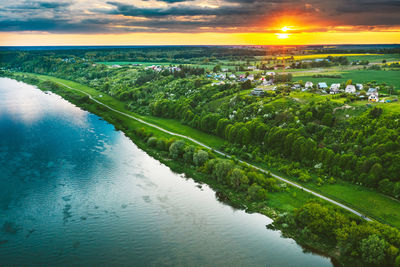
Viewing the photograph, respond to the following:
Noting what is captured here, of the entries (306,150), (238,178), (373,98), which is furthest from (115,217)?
(373,98)

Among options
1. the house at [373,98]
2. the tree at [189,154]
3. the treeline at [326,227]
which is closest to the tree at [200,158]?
the tree at [189,154]

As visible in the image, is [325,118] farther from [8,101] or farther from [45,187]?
[8,101]

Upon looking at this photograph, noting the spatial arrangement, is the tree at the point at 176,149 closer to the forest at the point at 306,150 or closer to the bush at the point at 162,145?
the forest at the point at 306,150

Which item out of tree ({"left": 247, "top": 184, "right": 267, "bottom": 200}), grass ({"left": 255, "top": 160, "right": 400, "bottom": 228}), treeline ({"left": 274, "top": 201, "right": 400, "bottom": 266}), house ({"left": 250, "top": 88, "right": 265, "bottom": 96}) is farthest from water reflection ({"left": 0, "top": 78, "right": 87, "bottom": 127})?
grass ({"left": 255, "top": 160, "right": 400, "bottom": 228})

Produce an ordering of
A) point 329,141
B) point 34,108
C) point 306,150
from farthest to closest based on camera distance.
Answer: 1. point 34,108
2. point 329,141
3. point 306,150

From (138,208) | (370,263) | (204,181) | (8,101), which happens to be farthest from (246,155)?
(8,101)

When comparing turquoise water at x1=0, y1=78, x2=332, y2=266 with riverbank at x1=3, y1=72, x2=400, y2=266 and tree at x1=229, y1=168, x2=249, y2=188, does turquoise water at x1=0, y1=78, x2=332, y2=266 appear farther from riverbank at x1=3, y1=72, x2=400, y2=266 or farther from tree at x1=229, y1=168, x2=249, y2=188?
tree at x1=229, y1=168, x2=249, y2=188

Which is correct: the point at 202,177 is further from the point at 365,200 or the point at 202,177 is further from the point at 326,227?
the point at 365,200
